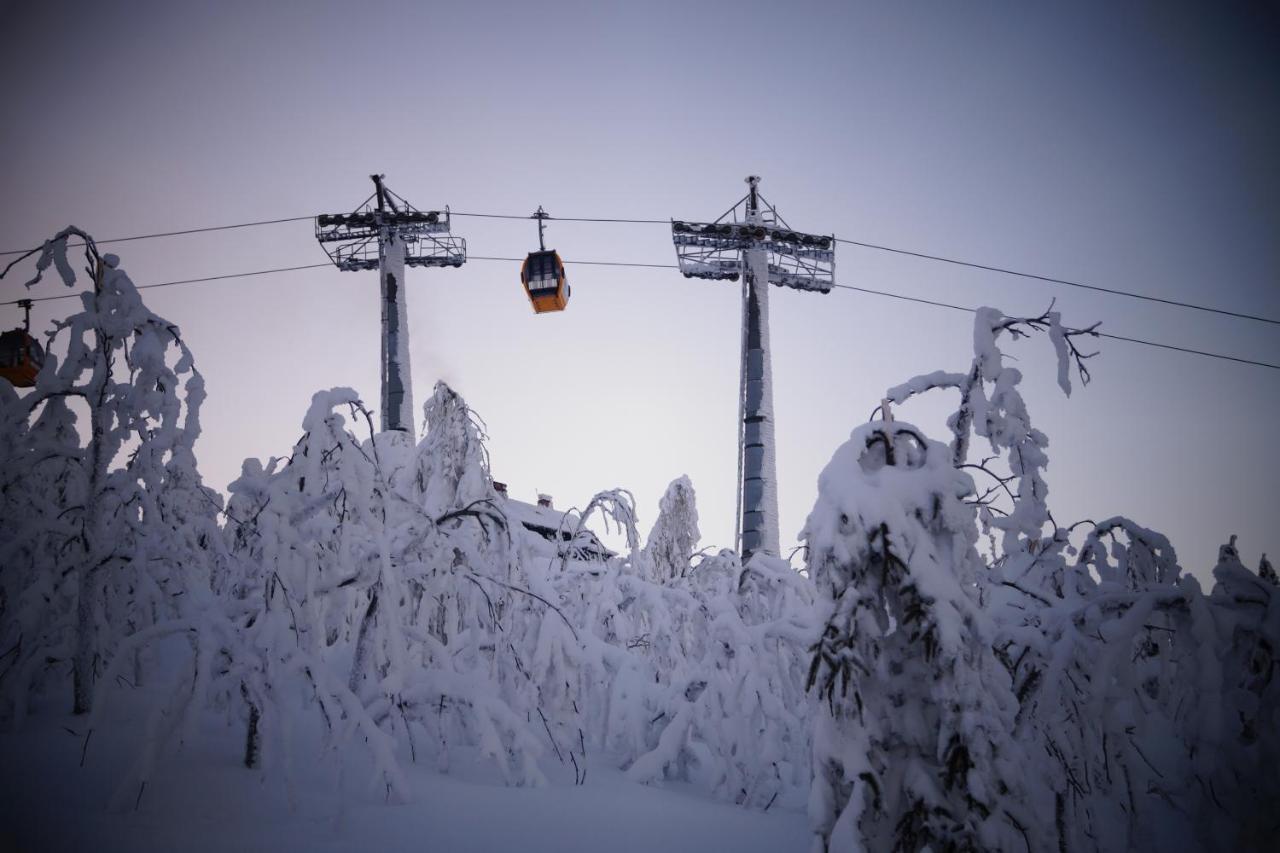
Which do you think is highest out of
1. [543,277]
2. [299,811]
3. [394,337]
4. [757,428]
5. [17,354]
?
[543,277]

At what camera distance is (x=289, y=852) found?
143 inches

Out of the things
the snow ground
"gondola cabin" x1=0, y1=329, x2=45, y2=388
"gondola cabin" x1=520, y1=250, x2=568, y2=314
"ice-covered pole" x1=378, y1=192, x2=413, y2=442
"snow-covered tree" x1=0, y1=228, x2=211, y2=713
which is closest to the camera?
the snow ground

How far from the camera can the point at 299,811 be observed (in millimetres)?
4133

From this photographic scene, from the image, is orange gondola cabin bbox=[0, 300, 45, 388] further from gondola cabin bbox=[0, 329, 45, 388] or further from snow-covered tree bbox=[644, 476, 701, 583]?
snow-covered tree bbox=[644, 476, 701, 583]

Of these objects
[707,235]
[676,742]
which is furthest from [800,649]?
[707,235]

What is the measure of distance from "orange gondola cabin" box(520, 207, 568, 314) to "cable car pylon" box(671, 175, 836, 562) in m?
3.39

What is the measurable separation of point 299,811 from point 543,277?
11.1 metres

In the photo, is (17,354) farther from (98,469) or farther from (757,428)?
(757,428)

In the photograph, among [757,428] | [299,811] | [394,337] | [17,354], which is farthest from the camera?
[394,337]

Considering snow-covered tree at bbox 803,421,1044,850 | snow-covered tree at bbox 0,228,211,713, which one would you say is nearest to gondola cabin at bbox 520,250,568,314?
snow-covered tree at bbox 0,228,211,713

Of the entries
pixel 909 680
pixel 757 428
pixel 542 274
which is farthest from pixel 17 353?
pixel 909 680

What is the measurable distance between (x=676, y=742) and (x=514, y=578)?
8.12 ft

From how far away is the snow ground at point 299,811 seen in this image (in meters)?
3.66

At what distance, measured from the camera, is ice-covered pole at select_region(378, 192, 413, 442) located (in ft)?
49.8
